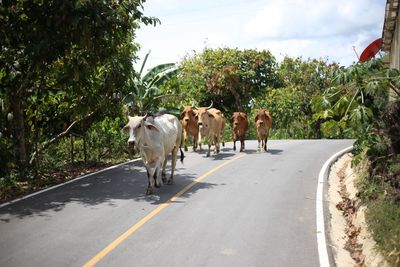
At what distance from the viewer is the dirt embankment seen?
7.31 metres

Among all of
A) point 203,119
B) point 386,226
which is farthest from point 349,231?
point 203,119

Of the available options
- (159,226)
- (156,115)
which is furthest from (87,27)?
(159,226)

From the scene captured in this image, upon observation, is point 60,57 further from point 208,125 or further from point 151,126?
point 208,125

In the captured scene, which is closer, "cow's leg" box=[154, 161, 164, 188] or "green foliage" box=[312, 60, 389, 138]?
A: "green foliage" box=[312, 60, 389, 138]

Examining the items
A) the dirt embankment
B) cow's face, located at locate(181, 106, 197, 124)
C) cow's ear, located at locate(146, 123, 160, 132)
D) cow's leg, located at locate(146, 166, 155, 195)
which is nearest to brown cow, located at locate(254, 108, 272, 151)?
cow's face, located at locate(181, 106, 197, 124)

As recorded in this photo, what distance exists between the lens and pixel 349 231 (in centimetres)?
893

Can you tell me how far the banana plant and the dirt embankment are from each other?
11.8m

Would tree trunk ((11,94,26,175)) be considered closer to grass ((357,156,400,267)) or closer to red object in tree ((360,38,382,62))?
grass ((357,156,400,267))

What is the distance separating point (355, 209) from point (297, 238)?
2480 mm

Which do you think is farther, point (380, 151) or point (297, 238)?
point (380, 151)

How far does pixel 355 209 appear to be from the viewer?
10.1 metres

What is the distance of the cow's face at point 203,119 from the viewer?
63.0 ft

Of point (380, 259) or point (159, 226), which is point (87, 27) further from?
point (380, 259)

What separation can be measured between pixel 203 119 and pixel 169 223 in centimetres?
1079
